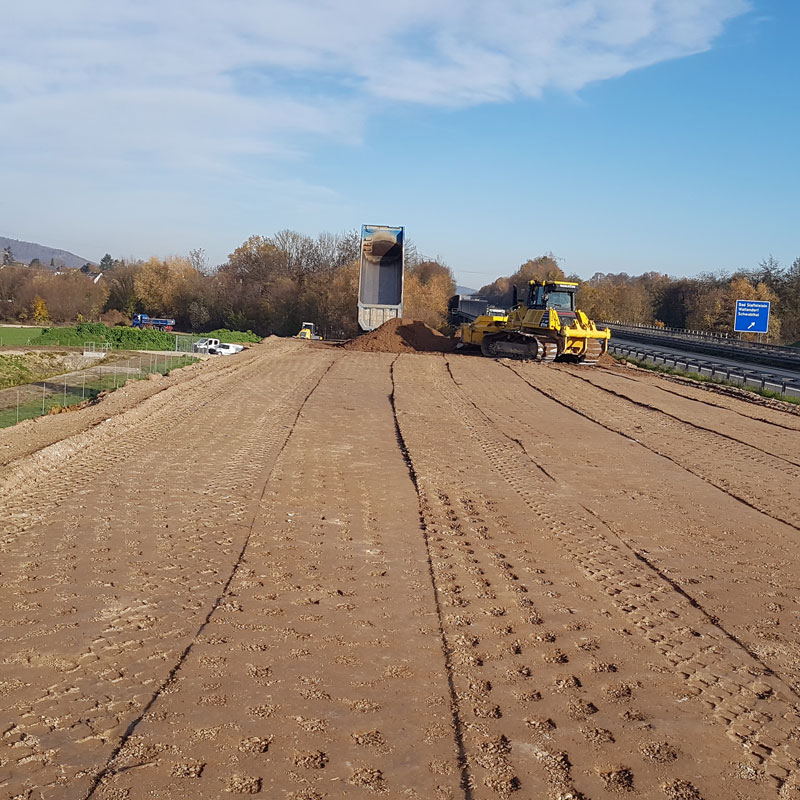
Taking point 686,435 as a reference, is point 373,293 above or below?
above

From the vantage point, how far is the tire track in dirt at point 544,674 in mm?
4457

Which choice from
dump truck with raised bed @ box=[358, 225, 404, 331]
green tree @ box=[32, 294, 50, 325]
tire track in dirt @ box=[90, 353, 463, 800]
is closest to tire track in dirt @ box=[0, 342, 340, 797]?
tire track in dirt @ box=[90, 353, 463, 800]

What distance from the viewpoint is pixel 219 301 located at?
83.4 metres

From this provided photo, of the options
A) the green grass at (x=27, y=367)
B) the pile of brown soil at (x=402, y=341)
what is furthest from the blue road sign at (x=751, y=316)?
the green grass at (x=27, y=367)

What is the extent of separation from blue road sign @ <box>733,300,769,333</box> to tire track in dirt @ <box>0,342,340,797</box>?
27.5 m

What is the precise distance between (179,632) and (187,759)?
5.74 feet

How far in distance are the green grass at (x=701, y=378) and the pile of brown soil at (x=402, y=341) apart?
8.62 meters

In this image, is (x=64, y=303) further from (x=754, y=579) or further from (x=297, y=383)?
(x=754, y=579)

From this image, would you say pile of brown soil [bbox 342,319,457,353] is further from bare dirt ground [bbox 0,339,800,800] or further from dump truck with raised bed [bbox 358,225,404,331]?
bare dirt ground [bbox 0,339,800,800]

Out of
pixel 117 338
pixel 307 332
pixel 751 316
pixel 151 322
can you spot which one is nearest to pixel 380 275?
pixel 751 316

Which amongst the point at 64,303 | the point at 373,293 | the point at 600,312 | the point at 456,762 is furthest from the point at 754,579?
the point at 64,303

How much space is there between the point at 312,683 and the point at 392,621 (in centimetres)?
123

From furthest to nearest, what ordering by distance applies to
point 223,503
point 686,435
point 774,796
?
1. point 686,435
2. point 223,503
3. point 774,796

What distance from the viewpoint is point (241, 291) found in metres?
80.9
